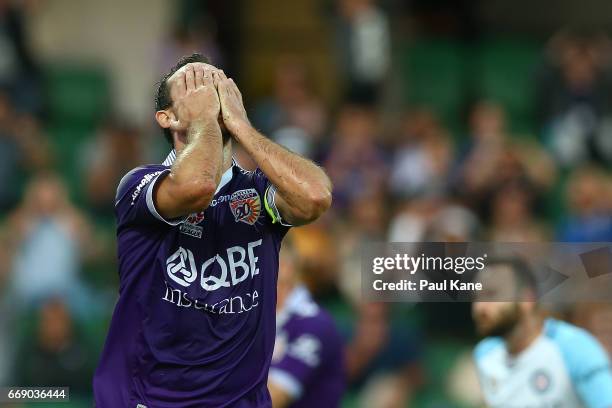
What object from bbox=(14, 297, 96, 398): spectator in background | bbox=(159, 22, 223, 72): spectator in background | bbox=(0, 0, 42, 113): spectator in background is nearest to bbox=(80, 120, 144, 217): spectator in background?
bbox=(159, 22, 223, 72): spectator in background

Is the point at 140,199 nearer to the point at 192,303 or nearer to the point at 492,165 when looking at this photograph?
the point at 192,303

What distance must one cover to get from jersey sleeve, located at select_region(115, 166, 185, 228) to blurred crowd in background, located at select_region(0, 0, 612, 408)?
304cm

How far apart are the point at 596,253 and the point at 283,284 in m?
1.83

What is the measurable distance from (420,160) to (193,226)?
751cm

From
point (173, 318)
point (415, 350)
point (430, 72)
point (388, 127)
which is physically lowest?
point (173, 318)

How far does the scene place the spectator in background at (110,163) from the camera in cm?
1202

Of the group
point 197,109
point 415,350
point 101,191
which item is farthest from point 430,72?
point 197,109

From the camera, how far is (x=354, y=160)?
1155 cm

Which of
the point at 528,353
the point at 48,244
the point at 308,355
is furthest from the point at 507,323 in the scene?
the point at 48,244

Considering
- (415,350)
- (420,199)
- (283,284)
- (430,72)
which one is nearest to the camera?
(283,284)

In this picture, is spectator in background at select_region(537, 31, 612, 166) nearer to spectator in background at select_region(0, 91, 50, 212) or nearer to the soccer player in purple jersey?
spectator in background at select_region(0, 91, 50, 212)

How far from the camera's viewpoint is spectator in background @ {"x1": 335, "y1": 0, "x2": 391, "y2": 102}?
1251cm

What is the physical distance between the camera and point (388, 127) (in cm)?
1305

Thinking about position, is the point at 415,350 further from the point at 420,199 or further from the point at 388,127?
the point at 388,127
